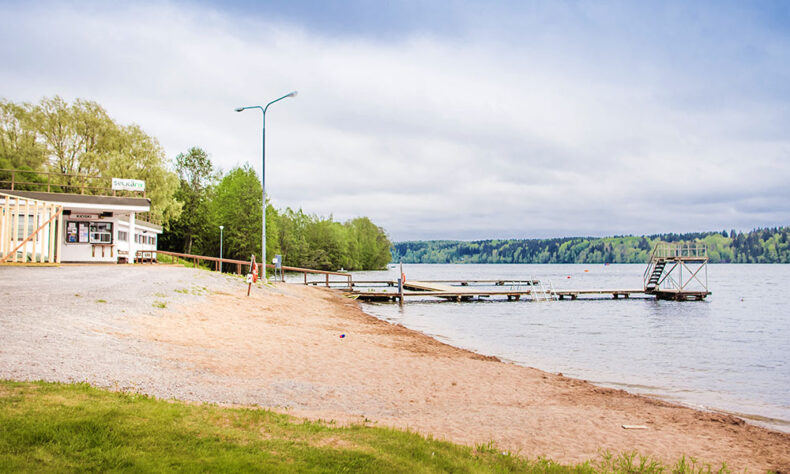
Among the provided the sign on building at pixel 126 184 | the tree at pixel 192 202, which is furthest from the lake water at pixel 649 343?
the tree at pixel 192 202

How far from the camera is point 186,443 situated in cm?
555

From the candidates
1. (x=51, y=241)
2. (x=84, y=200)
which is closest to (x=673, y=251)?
(x=84, y=200)

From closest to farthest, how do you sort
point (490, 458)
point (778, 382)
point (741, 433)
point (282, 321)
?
point (490, 458) < point (741, 433) < point (778, 382) < point (282, 321)

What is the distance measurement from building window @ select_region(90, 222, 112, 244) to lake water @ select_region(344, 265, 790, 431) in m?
17.9

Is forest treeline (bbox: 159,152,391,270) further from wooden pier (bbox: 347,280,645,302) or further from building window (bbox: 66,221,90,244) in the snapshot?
building window (bbox: 66,221,90,244)

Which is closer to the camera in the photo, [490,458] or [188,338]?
[490,458]

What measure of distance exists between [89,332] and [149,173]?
50.6 meters

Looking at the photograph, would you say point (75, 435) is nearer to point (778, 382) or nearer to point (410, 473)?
point (410, 473)

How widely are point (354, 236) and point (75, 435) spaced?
435ft

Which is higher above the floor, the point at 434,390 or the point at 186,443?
the point at 186,443

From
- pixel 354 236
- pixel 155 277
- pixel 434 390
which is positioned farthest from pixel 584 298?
pixel 354 236

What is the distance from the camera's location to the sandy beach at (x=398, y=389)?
8141 millimetres

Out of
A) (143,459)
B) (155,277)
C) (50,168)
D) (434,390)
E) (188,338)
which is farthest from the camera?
(50,168)

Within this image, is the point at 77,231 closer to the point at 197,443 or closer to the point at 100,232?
the point at 100,232
